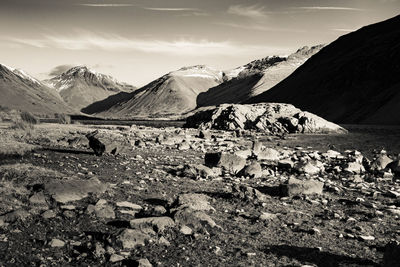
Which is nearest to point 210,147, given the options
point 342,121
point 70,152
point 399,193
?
point 70,152

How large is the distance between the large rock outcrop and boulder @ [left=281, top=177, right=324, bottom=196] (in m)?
30.2

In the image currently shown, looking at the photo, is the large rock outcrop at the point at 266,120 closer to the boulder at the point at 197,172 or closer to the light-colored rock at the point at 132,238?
the boulder at the point at 197,172

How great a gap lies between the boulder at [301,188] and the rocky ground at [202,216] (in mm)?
31

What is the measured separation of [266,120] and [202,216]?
120ft

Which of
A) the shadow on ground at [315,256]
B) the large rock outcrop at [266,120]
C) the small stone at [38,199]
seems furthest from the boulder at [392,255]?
the large rock outcrop at [266,120]

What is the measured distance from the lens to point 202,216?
8.60m

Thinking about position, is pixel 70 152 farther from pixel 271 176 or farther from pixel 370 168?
pixel 370 168

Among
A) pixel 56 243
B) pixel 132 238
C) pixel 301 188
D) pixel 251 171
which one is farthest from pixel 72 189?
pixel 251 171

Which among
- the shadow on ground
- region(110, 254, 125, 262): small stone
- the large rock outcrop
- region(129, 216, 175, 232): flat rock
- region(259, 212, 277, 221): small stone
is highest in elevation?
the large rock outcrop

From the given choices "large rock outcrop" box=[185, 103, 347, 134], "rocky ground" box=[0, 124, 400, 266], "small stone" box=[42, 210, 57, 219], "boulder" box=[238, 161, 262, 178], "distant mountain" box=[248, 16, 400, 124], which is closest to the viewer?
"rocky ground" box=[0, 124, 400, 266]

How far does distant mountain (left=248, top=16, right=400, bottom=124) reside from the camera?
2990 inches

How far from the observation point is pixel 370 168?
15.6 meters

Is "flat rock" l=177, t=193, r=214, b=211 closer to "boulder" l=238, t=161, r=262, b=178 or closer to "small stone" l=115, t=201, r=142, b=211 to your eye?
"small stone" l=115, t=201, r=142, b=211

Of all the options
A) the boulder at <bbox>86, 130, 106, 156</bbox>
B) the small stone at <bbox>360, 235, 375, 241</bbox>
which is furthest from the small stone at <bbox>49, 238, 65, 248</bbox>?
the boulder at <bbox>86, 130, 106, 156</bbox>
